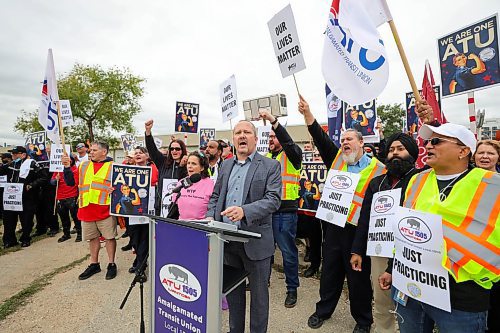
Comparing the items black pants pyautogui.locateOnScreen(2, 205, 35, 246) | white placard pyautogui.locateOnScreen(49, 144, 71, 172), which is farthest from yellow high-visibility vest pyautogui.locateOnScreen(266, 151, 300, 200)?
black pants pyautogui.locateOnScreen(2, 205, 35, 246)

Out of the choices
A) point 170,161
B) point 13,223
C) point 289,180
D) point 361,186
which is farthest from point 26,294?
point 361,186

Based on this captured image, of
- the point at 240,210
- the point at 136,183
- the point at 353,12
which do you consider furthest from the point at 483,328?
the point at 136,183

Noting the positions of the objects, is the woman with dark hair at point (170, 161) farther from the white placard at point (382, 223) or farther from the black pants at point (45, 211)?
the black pants at point (45, 211)

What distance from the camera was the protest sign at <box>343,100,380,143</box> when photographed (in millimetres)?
5809

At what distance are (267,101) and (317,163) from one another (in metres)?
3.23

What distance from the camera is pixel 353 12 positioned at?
2.54 m

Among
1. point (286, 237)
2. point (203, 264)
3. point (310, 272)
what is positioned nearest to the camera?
point (203, 264)

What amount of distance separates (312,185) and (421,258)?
332 centimetres

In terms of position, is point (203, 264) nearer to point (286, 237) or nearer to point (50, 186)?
point (286, 237)

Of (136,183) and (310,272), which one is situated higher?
(136,183)

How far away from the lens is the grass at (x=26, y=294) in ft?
12.9

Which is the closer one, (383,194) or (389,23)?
(389,23)

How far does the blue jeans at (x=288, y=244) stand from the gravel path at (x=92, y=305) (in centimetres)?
30

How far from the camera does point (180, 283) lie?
2125 millimetres
